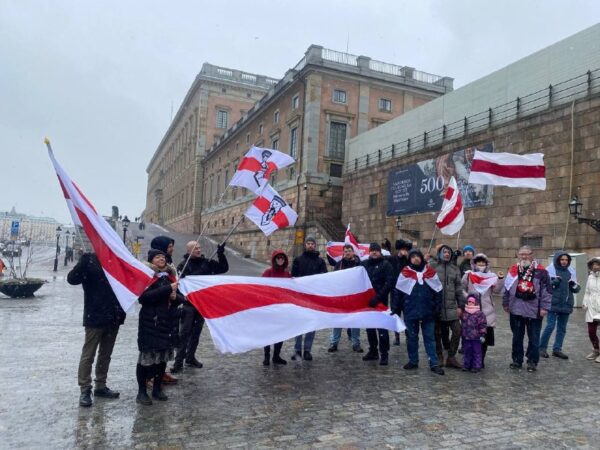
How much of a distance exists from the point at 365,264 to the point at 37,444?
17.1ft

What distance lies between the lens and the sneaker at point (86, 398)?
189 inches

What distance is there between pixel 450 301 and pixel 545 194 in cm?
1184

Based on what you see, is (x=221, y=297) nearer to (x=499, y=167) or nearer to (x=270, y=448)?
(x=270, y=448)

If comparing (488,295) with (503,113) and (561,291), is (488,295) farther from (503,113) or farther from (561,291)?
(503,113)

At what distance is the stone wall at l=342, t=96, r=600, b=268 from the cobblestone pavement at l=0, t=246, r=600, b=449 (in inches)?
368

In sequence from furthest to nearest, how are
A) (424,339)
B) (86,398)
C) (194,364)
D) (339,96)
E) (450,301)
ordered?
(339,96) < (450,301) < (424,339) < (194,364) < (86,398)

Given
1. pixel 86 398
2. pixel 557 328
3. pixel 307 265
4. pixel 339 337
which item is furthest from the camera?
pixel 339 337

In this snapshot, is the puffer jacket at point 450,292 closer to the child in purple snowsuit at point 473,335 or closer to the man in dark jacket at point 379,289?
the child in purple snowsuit at point 473,335

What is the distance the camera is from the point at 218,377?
6.07m

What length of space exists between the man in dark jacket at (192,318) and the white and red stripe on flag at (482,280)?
377 centimetres

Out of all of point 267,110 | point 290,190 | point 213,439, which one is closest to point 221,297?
point 213,439

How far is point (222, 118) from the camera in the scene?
65562 mm

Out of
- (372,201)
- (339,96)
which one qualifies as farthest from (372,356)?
(339,96)

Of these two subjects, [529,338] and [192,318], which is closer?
[192,318]
